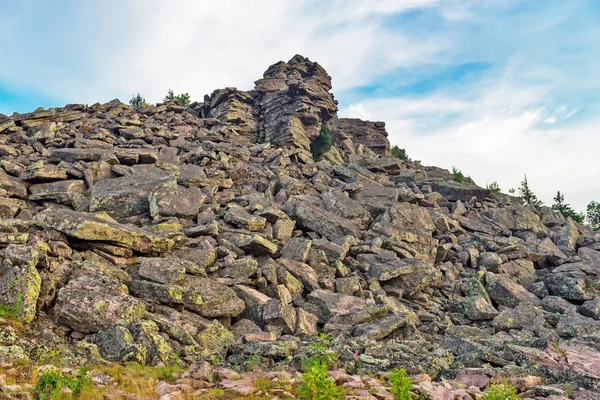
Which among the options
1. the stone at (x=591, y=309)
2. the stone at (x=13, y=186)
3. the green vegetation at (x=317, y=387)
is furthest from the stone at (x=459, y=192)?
the stone at (x=13, y=186)

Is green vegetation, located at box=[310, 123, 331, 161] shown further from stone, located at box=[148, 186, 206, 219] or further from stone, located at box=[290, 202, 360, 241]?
stone, located at box=[148, 186, 206, 219]

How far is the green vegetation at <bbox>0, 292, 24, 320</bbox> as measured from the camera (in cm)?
1105

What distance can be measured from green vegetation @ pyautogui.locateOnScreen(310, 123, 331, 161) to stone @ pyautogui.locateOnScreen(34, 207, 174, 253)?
33.3 m

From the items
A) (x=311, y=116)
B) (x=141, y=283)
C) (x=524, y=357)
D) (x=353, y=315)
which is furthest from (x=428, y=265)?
(x=311, y=116)

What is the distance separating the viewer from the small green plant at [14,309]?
11.1m

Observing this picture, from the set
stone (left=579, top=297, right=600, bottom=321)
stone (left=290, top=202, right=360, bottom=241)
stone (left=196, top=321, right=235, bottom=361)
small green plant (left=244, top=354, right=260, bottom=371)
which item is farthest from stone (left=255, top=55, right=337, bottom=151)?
small green plant (left=244, top=354, right=260, bottom=371)

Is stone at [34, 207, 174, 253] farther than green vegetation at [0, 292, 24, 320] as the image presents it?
Yes

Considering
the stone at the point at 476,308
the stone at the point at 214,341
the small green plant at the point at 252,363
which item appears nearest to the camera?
the small green plant at the point at 252,363

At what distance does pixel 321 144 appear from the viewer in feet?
166

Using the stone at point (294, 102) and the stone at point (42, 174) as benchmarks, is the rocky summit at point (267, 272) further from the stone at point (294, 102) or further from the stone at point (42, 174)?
the stone at point (294, 102)

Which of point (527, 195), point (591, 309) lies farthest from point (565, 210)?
point (591, 309)

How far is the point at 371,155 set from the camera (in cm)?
5566

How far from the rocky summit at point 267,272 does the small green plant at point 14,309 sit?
0.05 metres

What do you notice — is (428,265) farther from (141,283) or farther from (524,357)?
(141,283)
